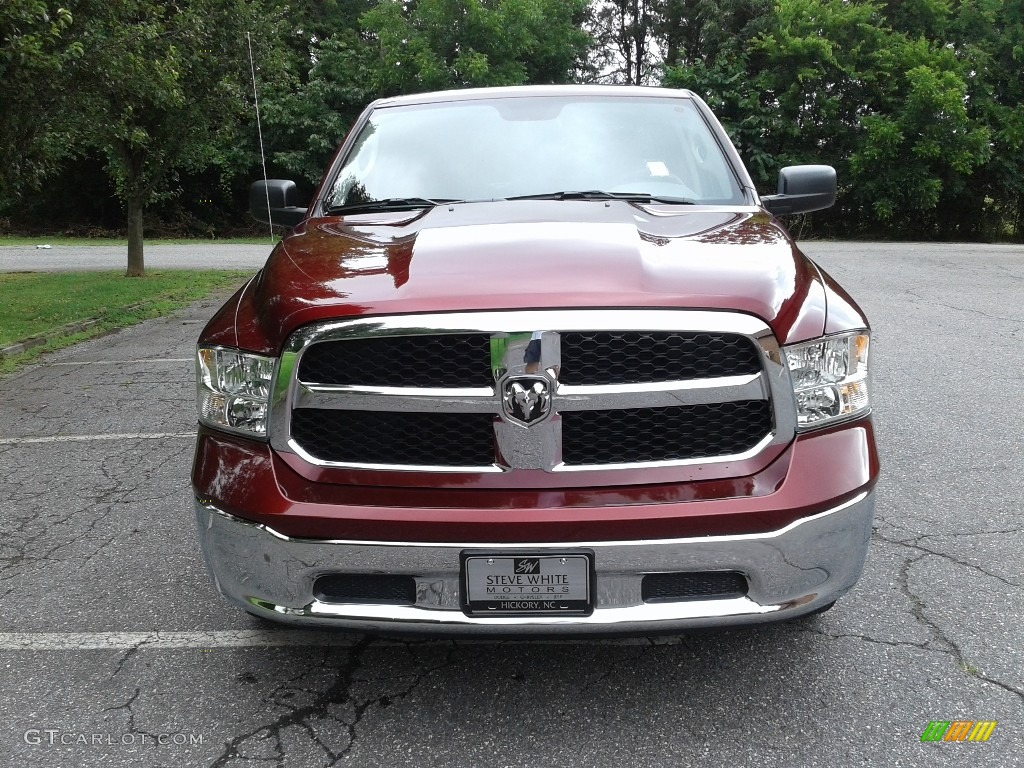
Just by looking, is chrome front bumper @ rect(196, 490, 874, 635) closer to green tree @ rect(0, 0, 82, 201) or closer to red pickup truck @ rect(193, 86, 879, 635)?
red pickup truck @ rect(193, 86, 879, 635)

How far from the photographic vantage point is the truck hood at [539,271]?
2.20 metres

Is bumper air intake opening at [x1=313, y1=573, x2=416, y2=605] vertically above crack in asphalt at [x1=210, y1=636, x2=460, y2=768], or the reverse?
bumper air intake opening at [x1=313, y1=573, x2=416, y2=605]

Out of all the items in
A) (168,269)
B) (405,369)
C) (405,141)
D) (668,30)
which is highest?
(668,30)

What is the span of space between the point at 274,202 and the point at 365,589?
2398 mm

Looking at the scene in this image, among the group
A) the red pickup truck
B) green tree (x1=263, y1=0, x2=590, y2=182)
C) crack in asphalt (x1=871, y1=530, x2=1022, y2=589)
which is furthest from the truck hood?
green tree (x1=263, y1=0, x2=590, y2=182)

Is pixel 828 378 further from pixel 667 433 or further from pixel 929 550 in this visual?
pixel 929 550

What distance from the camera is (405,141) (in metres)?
3.75

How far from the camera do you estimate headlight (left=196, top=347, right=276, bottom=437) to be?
2326 mm

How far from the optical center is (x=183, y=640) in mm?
2916

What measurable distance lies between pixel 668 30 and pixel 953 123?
50.9 ft

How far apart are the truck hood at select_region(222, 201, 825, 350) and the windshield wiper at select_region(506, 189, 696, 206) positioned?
1.07ft

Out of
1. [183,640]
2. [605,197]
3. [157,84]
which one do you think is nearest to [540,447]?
[605,197]

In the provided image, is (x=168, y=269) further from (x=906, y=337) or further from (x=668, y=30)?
(x=668, y=30)

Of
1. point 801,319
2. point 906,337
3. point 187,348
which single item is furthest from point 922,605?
point 187,348
